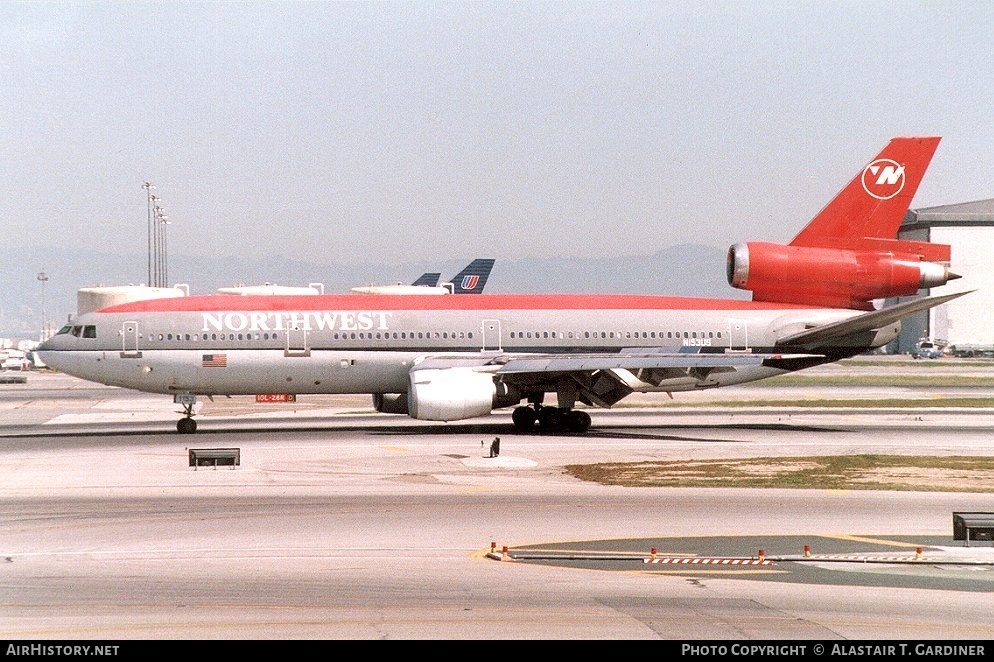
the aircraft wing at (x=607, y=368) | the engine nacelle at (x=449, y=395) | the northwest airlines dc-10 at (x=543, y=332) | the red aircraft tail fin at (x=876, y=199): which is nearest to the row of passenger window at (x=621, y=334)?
the northwest airlines dc-10 at (x=543, y=332)

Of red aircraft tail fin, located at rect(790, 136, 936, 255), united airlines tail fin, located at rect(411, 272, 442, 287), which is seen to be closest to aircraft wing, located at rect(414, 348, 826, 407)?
red aircraft tail fin, located at rect(790, 136, 936, 255)

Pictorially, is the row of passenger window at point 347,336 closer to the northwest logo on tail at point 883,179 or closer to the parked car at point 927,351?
the northwest logo on tail at point 883,179

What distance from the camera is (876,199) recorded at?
45750 millimetres

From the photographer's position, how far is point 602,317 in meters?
46.2

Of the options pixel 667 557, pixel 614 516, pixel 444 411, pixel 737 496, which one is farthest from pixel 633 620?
pixel 444 411

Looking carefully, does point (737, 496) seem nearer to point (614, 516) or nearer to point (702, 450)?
point (614, 516)

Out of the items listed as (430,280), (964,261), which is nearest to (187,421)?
(430,280)

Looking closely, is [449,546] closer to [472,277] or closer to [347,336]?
[347,336]

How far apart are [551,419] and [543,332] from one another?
12.1 ft

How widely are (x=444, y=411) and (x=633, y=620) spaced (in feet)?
85.7

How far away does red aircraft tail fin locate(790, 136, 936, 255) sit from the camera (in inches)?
1800

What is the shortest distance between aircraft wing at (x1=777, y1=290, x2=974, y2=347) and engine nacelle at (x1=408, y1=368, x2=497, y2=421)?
42.8ft

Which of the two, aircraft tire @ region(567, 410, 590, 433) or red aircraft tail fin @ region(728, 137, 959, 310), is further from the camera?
red aircraft tail fin @ region(728, 137, 959, 310)

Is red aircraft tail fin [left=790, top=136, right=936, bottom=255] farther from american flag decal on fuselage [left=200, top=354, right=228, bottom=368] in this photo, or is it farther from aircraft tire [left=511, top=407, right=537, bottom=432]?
american flag decal on fuselage [left=200, top=354, right=228, bottom=368]
